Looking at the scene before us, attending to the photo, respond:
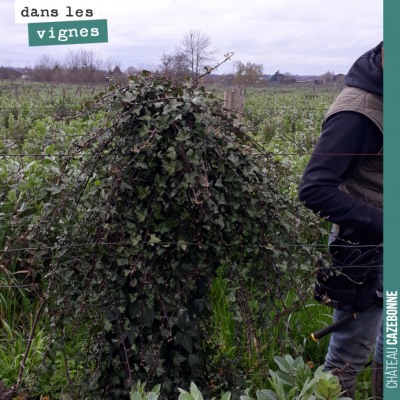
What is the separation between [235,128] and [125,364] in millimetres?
1045

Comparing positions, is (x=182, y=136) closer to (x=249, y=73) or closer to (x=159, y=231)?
(x=159, y=231)

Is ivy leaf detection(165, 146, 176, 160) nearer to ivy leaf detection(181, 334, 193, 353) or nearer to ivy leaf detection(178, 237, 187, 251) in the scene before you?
ivy leaf detection(178, 237, 187, 251)

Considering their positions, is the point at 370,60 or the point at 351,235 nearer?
the point at 370,60

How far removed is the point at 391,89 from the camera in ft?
4.95

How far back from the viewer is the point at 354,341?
6.40 feet

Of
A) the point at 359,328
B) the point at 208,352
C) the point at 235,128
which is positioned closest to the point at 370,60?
the point at 235,128

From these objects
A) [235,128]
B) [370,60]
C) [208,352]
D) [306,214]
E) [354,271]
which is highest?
[370,60]

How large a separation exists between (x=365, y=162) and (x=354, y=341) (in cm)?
85

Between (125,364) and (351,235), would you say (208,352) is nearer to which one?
(125,364)

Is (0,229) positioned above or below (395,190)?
below

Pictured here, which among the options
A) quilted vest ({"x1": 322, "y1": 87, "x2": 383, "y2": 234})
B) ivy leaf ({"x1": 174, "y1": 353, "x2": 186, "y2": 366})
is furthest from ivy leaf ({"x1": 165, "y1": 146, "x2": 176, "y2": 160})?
ivy leaf ({"x1": 174, "y1": 353, "x2": 186, "y2": 366})

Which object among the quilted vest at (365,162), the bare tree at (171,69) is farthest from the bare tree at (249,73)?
the quilted vest at (365,162)

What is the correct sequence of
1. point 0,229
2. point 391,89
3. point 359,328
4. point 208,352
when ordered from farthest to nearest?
point 0,229 → point 359,328 → point 208,352 → point 391,89

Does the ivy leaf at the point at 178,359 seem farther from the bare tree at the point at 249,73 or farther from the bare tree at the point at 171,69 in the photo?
the bare tree at the point at 249,73
